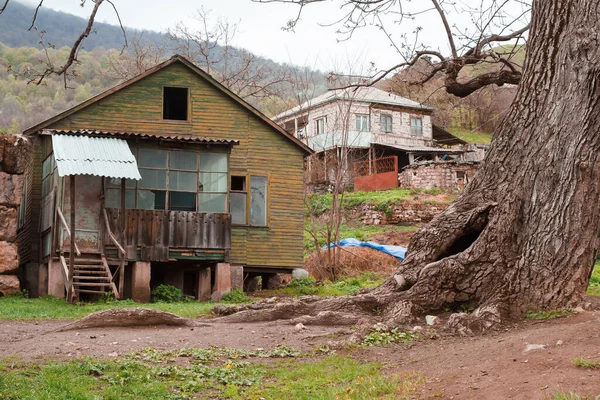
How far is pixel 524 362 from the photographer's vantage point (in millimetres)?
8305

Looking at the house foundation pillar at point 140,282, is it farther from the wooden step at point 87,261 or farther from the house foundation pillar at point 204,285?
the house foundation pillar at point 204,285

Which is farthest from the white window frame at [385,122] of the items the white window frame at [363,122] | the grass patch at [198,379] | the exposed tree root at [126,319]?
the grass patch at [198,379]

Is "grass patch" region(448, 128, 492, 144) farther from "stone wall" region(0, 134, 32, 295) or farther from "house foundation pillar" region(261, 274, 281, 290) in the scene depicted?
"stone wall" region(0, 134, 32, 295)

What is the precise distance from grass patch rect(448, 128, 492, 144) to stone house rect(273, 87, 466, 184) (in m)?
15.1

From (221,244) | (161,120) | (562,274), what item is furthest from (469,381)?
(161,120)

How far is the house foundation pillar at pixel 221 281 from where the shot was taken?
71.8 feet

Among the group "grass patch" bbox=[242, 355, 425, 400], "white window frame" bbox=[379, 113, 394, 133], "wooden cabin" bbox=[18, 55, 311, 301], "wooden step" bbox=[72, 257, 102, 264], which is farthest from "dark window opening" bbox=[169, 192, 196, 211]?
"white window frame" bbox=[379, 113, 394, 133]

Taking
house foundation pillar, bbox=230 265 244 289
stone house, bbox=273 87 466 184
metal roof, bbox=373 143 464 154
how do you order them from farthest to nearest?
metal roof, bbox=373 143 464 154 → stone house, bbox=273 87 466 184 → house foundation pillar, bbox=230 265 244 289

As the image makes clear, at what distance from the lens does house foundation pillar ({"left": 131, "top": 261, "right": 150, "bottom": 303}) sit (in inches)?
813

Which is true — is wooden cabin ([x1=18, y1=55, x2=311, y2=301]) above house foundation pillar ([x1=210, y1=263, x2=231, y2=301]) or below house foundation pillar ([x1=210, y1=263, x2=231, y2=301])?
above

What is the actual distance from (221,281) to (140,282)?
235cm

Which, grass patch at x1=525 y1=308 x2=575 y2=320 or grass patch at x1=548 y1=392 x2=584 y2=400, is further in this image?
grass patch at x1=525 y1=308 x2=575 y2=320

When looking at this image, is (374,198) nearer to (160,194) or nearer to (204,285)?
(204,285)

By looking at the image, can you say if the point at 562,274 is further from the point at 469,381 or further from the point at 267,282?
the point at 267,282
